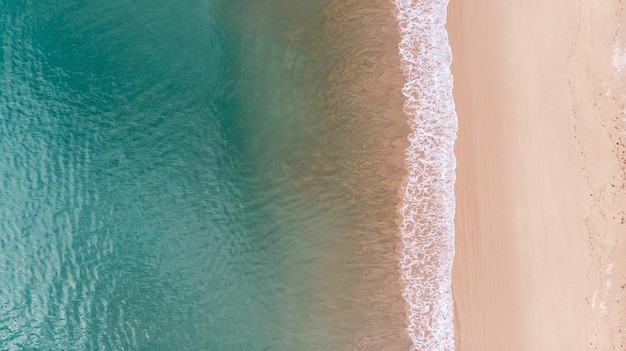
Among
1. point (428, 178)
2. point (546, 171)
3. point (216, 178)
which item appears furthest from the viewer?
point (216, 178)

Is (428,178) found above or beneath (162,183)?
beneath

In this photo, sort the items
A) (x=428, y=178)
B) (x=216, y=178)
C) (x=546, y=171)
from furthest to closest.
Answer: (x=216, y=178), (x=428, y=178), (x=546, y=171)

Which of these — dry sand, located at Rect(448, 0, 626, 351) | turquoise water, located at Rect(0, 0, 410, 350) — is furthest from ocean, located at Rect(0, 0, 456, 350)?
dry sand, located at Rect(448, 0, 626, 351)

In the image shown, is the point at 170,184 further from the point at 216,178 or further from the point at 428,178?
the point at 428,178

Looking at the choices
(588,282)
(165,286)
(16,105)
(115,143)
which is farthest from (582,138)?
(16,105)

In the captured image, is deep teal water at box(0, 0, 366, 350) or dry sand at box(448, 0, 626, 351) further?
deep teal water at box(0, 0, 366, 350)

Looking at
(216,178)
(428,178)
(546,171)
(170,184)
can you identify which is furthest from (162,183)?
(546,171)

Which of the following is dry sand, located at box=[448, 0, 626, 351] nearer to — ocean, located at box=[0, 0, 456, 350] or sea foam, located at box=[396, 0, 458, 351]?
sea foam, located at box=[396, 0, 458, 351]

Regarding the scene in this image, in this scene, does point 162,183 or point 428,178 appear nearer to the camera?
point 428,178
